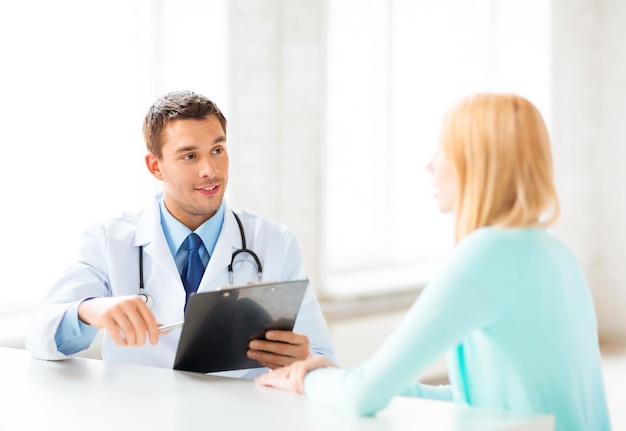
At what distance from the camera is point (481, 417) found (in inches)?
57.9

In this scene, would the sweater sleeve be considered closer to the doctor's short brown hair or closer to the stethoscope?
the stethoscope

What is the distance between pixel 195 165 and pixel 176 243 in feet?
0.68

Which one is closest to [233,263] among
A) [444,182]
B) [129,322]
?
[129,322]

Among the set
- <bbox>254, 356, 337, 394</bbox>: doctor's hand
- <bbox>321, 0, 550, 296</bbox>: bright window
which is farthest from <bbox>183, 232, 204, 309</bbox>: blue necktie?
<bbox>321, 0, 550, 296</bbox>: bright window

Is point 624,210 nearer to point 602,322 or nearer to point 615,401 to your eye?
point 602,322

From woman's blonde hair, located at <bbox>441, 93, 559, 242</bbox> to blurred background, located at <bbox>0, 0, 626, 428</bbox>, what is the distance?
1.91 meters

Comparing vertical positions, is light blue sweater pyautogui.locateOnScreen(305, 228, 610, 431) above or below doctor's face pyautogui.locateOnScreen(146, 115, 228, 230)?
below

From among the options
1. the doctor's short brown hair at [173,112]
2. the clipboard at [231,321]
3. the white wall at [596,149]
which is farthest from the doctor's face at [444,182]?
the white wall at [596,149]

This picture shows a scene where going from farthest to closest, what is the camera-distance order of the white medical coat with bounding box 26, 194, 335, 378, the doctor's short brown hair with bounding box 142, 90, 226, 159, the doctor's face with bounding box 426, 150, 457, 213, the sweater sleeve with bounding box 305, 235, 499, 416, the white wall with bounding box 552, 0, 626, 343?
the white wall with bounding box 552, 0, 626, 343 < the doctor's short brown hair with bounding box 142, 90, 226, 159 < the white medical coat with bounding box 26, 194, 335, 378 < the doctor's face with bounding box 426, 150, 457, 213 < the sweater sleeve with bounding box 305, 235, 499, 416

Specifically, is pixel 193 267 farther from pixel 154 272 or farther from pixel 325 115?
pixel 325 115

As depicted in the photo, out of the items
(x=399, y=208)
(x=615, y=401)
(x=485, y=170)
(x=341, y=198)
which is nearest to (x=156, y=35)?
(x=341, y=198)

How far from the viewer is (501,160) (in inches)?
59.2

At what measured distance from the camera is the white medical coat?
7.44 ft

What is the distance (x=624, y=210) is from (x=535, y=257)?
432 cm
